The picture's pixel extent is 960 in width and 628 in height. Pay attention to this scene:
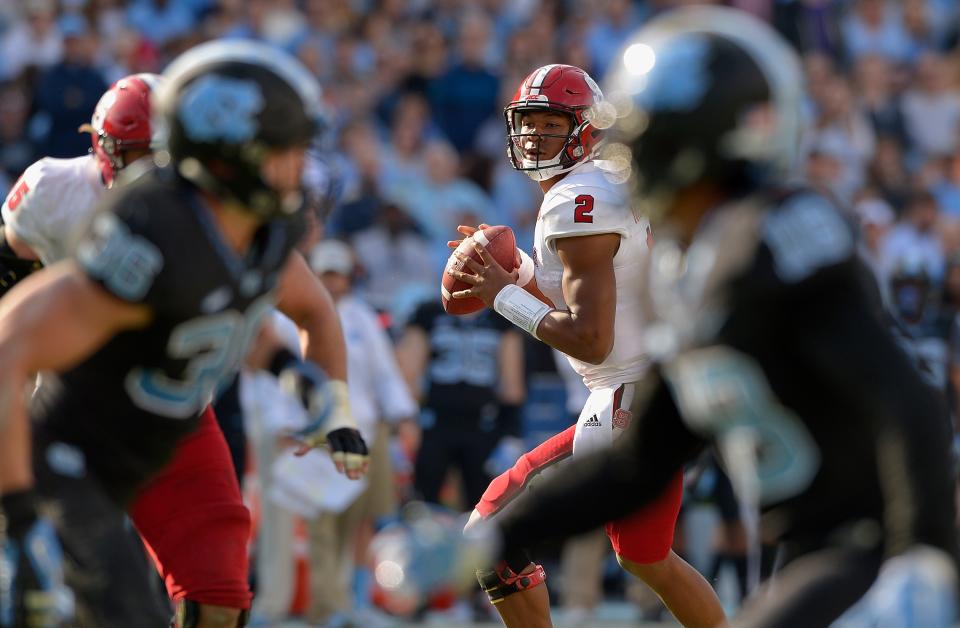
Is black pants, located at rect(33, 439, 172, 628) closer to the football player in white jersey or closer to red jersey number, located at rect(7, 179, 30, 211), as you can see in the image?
red jersey number, located at rect(7, 179, 30, 211)

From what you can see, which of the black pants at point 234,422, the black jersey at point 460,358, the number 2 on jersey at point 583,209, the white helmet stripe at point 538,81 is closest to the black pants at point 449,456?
the black jersey at point 460,358

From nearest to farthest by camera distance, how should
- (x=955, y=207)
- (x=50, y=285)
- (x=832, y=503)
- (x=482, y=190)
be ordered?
1. (x=832, y=503)
2. (x=50, y=285)
3. (x=482, y=190)
4. (x=955, y=207)

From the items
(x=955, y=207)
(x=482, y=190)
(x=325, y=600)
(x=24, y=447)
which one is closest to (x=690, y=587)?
(x=24, y=447)

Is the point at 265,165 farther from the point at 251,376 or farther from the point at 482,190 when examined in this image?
the point at 482,190

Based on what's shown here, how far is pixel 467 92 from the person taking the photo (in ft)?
39.1

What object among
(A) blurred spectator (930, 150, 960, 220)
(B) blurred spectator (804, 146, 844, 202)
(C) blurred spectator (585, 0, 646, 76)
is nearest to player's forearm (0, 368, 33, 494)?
(B) blurred spectator (804, 146, 844, 202)

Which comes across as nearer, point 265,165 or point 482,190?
point 265,165

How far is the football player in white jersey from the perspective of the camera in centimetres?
505

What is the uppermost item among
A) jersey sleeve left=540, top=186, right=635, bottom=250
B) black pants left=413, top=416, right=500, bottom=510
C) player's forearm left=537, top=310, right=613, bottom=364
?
jersey sleeve left=540, top=186, right=635, bottom=250

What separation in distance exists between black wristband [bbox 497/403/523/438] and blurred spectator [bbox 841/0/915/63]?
567cm

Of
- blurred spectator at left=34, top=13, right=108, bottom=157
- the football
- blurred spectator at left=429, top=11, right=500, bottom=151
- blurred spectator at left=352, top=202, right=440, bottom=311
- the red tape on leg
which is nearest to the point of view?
the red tape on leg

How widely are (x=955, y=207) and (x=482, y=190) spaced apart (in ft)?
11.7

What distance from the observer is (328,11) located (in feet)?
39.4

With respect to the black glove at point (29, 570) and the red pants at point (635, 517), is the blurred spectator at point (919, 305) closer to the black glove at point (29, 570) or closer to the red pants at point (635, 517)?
the red pants at point (635, 517)
